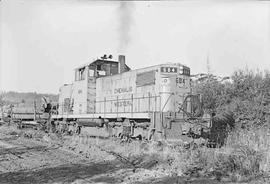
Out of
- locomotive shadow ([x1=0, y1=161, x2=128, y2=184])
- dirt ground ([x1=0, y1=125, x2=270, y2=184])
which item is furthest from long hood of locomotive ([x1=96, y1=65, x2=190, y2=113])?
locomotive shadow ([x1=0, y1=161, x2=128, y2=184])

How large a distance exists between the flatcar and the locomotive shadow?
3518 mm

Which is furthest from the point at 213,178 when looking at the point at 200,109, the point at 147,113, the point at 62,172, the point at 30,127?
the point at 30,127

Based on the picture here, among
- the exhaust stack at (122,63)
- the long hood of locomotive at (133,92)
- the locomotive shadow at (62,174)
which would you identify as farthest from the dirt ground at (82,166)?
the exhaust stack at (122,63)

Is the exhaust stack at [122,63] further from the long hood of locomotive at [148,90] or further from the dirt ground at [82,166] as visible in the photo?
the dirt ground at [82,166]

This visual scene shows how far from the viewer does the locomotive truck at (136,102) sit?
12.4 metres

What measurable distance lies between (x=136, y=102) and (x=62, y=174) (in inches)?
254

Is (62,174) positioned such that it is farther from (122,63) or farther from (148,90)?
(122,63)

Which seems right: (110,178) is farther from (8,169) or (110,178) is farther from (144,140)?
(144,140)

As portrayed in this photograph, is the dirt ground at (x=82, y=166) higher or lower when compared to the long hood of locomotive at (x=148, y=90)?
lower

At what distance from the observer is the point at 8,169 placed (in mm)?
8961

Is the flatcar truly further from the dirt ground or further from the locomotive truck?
the dirt ground

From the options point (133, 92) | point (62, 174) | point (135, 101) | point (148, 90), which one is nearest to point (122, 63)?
point (133, 92)

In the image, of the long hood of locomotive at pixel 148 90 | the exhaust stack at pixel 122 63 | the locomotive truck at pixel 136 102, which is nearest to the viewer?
the locomotive truck at pixel 136 102

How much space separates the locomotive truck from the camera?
40.7 feet
